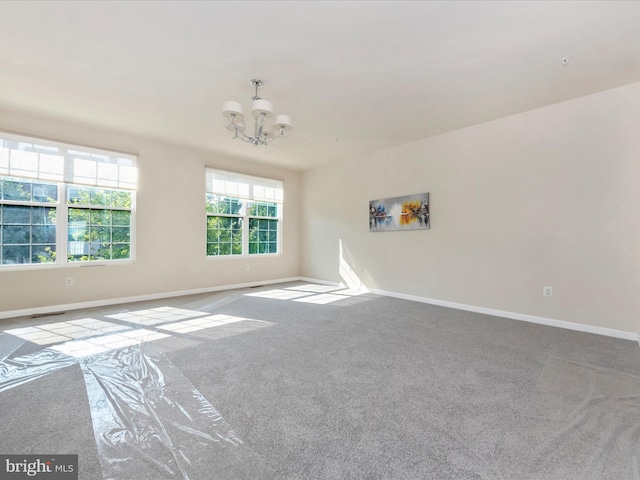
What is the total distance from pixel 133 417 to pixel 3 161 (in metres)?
4.09

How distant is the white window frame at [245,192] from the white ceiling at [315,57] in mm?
1666

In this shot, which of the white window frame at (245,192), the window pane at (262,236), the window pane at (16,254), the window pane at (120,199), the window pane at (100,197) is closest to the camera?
the window pane at (16,254)

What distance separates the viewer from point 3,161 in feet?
12.1

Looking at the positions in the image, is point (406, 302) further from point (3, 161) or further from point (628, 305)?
point (3, 161)

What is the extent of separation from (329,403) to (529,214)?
11.5 feet

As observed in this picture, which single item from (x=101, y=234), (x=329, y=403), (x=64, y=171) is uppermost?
(x=64, y=171)

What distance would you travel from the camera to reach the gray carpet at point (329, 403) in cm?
139

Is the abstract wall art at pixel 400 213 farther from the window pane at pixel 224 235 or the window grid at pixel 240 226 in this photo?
the window pane at pixel 224 235

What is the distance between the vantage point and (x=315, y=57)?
8.62ft

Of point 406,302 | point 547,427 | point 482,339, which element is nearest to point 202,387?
point 547,427

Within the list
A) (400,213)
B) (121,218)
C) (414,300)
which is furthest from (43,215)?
(414,300)

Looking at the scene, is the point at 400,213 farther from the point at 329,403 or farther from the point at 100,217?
the point at 100,217

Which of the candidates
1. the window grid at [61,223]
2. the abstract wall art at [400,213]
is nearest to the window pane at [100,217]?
the window grid at [61,223]

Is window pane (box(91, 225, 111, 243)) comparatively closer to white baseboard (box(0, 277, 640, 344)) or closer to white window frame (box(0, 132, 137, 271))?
white window frame (box(0, 132, 137, 271))
